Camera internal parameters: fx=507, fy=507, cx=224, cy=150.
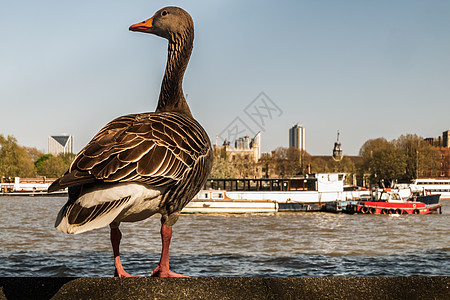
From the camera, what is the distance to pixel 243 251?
74.8 feet

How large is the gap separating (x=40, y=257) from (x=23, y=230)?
1210 cm

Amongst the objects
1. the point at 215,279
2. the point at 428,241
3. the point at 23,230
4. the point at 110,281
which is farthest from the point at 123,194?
the point at 23,230

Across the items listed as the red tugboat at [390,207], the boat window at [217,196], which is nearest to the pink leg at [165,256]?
the boat window at [217,196]

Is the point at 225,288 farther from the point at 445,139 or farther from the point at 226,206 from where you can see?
the point at 445,139

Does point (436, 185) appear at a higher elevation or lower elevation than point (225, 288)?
lower

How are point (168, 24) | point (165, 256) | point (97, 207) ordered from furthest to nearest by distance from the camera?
1. point (168, 24)
2. point (165, 256)
3. point (97, 207)

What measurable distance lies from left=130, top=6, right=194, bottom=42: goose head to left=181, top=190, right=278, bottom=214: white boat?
1713 inches

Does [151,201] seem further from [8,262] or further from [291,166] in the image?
[291,166]

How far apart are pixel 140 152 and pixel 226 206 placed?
149ft

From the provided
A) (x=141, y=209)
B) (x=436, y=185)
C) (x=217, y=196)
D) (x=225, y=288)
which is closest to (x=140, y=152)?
(x=141, y=209)

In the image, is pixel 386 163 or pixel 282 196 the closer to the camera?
pixel 282 196

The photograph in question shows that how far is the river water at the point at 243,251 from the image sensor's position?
17578 mm

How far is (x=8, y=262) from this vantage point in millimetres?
Result: 18281

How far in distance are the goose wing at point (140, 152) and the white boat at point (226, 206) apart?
4413cm
